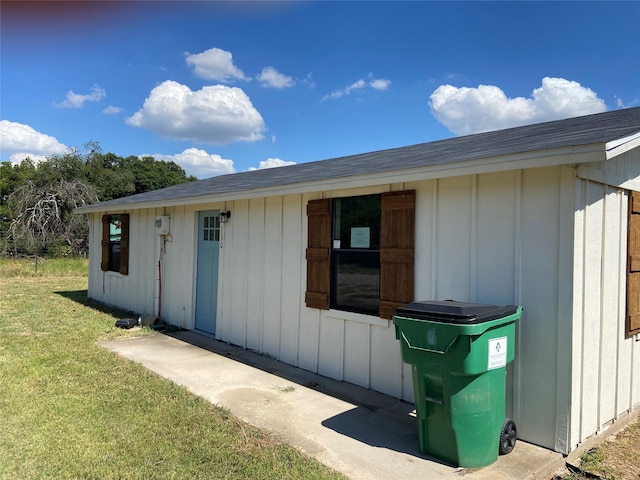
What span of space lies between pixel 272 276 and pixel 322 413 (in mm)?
2329

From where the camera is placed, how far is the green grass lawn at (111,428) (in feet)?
9.33

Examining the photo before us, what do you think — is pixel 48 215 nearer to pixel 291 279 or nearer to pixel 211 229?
pixel 211 229

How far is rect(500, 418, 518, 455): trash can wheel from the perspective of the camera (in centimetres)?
306

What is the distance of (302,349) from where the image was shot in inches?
210

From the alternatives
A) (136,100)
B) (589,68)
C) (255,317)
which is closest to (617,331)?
(255,317)

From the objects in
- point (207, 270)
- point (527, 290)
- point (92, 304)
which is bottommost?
point (92, 304)

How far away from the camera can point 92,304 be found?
10258 millimetres

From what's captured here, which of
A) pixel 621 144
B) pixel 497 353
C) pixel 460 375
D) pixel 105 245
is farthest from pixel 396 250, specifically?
pixel 105 245

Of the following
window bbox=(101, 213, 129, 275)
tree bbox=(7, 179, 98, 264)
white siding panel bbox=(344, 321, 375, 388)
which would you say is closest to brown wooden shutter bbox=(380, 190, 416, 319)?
white siding panel bbox=(344, 321, 375, 388)

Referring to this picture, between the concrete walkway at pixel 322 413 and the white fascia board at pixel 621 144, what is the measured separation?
2.17 metres

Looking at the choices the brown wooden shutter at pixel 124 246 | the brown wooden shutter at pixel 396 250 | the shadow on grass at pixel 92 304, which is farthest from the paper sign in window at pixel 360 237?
the brown wooden shutter at pixel 124 246

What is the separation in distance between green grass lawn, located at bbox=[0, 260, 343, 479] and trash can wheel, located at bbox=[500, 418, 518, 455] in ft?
4.05

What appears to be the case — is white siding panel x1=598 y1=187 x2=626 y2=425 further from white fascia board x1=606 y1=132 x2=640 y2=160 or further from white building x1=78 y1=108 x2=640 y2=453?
white fascia board x1=606 y1=132 x2=640 y2=160

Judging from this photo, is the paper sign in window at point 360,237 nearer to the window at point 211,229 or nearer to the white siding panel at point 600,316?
the white siding panel at point 600,316
